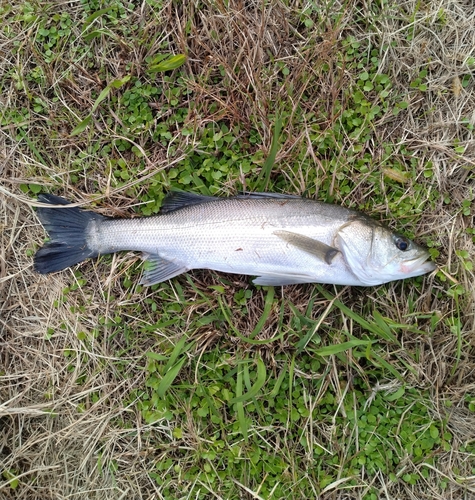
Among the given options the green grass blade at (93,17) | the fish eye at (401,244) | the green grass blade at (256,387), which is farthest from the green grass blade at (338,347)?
the green grass blade at (93,17)

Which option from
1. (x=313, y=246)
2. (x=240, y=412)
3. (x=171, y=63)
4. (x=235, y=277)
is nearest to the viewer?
(x=313, y=246)

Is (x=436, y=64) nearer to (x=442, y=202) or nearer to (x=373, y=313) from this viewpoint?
(x=442, y=202)

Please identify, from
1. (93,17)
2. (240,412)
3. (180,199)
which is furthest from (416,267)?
(93,17)

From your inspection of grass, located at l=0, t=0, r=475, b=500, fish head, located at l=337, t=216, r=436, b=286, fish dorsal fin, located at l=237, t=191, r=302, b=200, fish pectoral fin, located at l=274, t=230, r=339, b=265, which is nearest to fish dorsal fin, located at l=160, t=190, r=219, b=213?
grass, located at l=0, t=0, r=475, b=500

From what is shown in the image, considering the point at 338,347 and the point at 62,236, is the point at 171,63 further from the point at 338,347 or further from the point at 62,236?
the point at 338,347

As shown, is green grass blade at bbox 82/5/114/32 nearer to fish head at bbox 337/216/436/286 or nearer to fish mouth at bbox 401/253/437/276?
fish head at bbox 337/216/436/286

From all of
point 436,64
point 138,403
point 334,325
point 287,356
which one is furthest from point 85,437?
point 436,64

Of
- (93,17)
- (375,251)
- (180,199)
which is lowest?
(375,251)

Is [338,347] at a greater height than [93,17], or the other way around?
[93,17]
